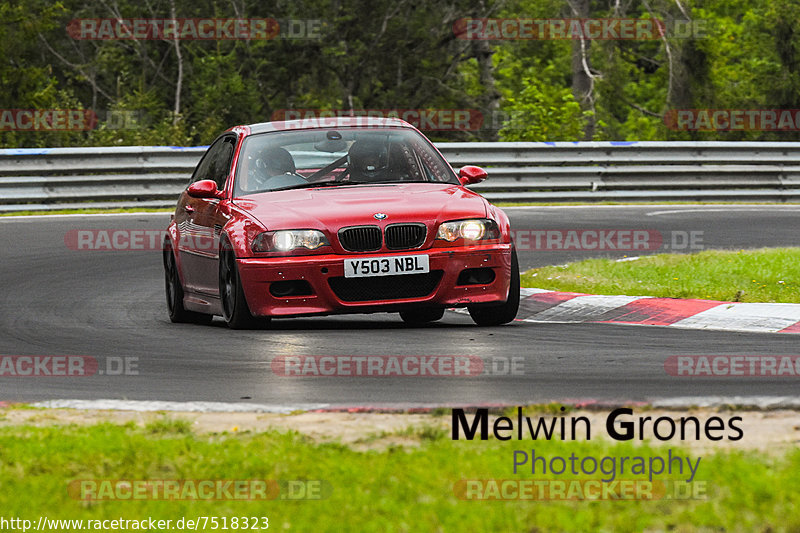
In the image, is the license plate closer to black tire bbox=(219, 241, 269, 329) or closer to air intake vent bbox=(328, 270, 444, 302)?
air intake vent bbox=(328, 270, 444, 302)

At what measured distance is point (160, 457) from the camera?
5199 millimetres

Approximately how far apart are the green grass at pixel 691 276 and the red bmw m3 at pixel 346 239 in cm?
167

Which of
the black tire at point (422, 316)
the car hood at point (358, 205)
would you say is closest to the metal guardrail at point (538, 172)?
the black tire at point (422, 316)

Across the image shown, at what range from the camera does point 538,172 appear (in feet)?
73.3

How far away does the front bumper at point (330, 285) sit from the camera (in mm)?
8984

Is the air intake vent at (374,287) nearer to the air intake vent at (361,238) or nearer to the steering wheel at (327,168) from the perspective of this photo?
the air intake vent at (361,238)

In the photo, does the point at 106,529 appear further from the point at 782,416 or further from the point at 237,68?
the point at 237,68

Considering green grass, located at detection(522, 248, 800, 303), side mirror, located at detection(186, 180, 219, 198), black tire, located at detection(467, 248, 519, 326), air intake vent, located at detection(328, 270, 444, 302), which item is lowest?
green grass, located at detection(522, 248, 800, 303)

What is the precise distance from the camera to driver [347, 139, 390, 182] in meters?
10.1

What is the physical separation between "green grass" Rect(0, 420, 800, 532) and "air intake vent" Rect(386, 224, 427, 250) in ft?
11.2

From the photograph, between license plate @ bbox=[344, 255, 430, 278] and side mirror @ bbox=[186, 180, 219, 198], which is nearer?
license plate @ bbox=[344, 255, 430, 278]

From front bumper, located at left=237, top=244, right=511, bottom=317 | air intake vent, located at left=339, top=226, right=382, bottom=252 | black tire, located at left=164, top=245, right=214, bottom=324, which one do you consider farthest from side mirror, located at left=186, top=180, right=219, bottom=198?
air intake vent, located at left=339, top=226, right=382, bottom=252

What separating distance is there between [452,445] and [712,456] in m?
0.98

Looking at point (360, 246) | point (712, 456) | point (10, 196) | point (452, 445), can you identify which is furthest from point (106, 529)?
point (10, 196)
